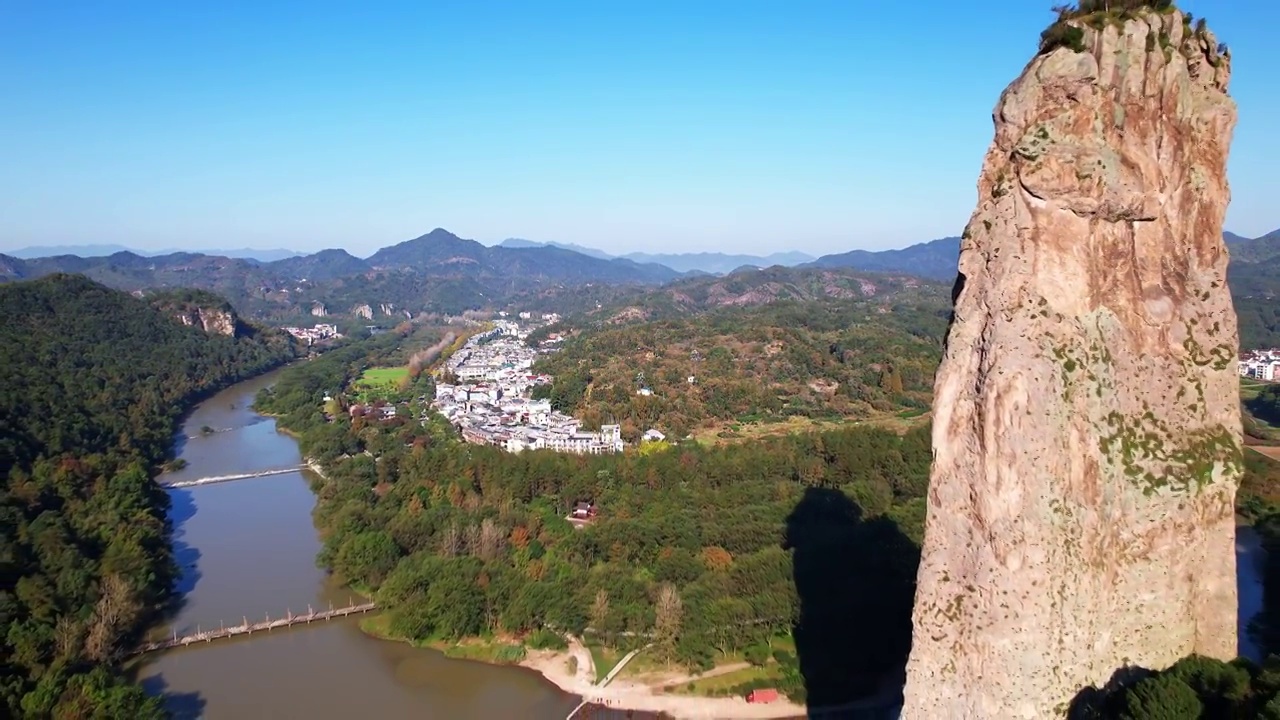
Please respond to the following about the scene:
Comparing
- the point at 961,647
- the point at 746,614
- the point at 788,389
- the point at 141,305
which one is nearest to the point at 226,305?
the point at 141,305

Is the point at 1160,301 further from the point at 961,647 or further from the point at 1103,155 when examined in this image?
the point at 961,647

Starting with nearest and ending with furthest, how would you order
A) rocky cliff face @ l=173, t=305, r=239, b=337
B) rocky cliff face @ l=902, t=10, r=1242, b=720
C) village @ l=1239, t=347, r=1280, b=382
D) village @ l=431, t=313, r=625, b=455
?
rocky cliff face @ l=902, t=10, r=1242, b=720 < village @ l=431, t=313, r=625, b=455 < village @ l=1239, t=347, r=1280, b=382 < rocky cliff face @ l=173, t=305, r=239, b=337

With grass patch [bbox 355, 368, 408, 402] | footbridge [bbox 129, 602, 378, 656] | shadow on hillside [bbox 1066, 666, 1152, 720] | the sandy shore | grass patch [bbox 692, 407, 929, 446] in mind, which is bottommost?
footbridge [bbox 129, 602, 378, 656]

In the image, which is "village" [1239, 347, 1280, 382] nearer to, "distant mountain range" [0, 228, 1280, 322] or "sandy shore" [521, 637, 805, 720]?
"distant mountain range" [0, 228, 1280, 322]

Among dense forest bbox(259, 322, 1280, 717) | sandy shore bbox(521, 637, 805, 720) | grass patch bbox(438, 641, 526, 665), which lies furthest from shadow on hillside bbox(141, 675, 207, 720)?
sandy shore bbox(521, 637, 805, 720)

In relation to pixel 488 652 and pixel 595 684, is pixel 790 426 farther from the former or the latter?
pixel 595 684

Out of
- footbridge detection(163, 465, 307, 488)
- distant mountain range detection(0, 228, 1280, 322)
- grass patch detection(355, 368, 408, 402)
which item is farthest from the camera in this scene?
distant mountain range detection(0, 228, 1280, 322)

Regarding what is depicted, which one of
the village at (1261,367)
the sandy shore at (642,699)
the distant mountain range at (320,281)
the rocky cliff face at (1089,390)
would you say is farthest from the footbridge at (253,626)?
the distant mountain range at (320,281)
